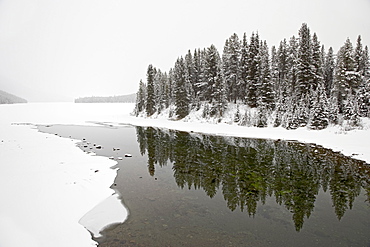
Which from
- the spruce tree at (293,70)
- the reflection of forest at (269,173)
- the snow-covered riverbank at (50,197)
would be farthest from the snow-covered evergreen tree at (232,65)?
the snow-covered riverbank at (50,197)

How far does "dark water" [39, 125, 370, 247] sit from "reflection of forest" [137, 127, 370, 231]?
0.17ft

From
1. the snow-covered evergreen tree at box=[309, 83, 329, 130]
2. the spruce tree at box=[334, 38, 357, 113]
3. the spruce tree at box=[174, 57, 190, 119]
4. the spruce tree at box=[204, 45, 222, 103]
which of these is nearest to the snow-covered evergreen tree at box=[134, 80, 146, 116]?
the spruce tree at box=[174, 57, 190, 119]

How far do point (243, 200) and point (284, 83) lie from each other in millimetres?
39337

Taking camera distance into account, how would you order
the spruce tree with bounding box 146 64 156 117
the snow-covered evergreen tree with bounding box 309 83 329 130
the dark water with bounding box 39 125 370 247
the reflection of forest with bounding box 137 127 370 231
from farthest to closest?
the spruce tree with bounding box 146 64 156 117
the snow-covered evergreen tree with bounding box 309 83 329 130
the reflection of forest with bounding box 137 127 370 231
the dark water with bounding box 39 125 370 247

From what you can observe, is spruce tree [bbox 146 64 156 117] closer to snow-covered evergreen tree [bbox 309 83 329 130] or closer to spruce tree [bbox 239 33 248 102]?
spruce tree [bbox 239 33 248 102]

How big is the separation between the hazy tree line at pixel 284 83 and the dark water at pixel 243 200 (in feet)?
48.7

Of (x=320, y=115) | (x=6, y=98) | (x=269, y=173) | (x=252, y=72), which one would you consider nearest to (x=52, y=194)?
(x=269, y=173)

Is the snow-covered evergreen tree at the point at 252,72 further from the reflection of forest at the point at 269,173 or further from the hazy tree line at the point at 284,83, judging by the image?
the reflection of forest at the point at 269,173

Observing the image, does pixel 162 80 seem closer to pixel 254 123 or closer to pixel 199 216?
pixel 254 123

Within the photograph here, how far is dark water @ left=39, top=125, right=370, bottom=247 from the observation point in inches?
293

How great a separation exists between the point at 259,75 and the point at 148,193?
36.8m

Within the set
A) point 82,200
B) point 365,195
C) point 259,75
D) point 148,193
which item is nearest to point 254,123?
point 259,75

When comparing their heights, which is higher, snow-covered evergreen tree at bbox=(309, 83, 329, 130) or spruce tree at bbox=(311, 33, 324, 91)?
spruce tree at bbox=(311, 33, 324, 91)

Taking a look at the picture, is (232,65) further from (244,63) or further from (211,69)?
(211,69)
